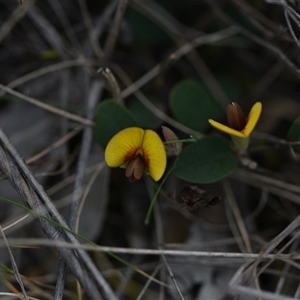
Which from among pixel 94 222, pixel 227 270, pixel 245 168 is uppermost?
pixel 245 168

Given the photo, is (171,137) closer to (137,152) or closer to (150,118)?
(137,152)

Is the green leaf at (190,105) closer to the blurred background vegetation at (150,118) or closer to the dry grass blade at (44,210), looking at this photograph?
the blurred background vegetation at (150,118)

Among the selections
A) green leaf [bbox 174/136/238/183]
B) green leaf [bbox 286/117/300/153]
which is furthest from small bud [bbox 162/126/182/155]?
green leaf [bbox 286/117/300/153]

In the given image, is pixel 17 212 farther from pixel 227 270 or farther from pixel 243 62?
pixel 243 62

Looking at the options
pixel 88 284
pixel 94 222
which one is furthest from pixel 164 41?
pixel 88 284

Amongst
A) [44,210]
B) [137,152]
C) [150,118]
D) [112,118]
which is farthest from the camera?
[150,118]

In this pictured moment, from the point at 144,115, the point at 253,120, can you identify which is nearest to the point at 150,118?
the point at 144,115

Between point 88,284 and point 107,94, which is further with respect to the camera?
point 107,94
